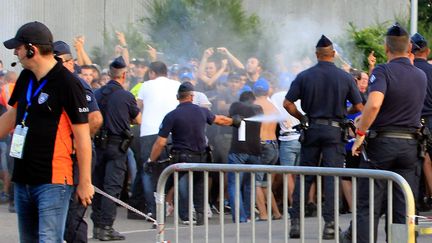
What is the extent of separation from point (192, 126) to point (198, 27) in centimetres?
567

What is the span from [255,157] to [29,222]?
267 inches

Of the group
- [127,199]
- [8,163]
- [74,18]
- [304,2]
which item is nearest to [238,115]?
[127,199]

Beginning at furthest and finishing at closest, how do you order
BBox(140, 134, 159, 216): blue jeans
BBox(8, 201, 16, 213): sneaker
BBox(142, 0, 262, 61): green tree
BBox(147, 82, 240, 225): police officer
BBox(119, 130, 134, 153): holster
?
1. BBox(142, 0, 262, 61): green tree
2. BBox(8, 201, 16, 213): sneaker
3. BBox(140, 134, 159, 216): blue jeans
4. BBox(147, 82, 240, 225): police officer
5. BBox(119, 130, 134, 153): holster

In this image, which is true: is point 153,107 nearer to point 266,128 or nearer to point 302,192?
point 266,128

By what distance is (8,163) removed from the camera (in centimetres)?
1600

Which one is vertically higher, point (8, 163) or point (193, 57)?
point (193, 57)

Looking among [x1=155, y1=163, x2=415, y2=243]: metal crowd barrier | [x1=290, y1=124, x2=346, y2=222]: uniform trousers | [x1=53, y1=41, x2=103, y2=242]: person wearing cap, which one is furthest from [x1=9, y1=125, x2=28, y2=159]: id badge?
[x1=290, y1=124, x2=346, y2=222]: uniform trousers

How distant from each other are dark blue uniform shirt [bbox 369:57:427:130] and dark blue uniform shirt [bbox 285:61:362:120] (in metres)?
1.81

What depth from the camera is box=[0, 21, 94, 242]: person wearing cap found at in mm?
6996

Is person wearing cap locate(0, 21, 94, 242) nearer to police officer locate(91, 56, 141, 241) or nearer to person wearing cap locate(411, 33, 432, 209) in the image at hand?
police officer locate(91, 56, 141, 241)

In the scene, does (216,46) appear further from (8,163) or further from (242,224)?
(242,224)

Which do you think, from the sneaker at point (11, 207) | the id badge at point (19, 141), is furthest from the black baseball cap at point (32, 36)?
the sneaker at point (11, 207)

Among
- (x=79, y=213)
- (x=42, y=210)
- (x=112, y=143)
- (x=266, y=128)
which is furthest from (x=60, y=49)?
(x=266, y=128)

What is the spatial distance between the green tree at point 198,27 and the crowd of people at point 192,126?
0.68 m
